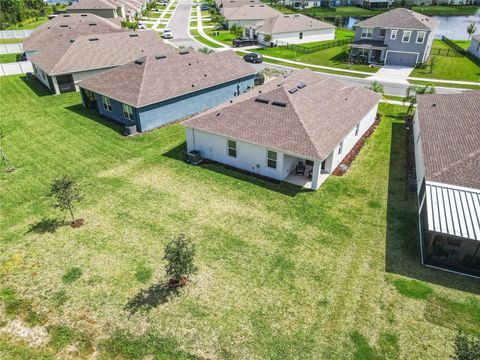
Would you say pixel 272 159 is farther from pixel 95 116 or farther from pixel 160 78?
pixel 95 116

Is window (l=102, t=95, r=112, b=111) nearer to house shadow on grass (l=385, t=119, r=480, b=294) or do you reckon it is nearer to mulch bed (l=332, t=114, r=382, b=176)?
mulch bed (l=332, t=114, r=382, b=176)

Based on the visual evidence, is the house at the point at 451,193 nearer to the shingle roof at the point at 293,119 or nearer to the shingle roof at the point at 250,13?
the shingle roof at the point at 293,119

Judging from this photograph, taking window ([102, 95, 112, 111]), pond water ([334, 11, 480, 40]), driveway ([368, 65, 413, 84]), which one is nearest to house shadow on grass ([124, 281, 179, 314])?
window ([102, 95, 112, 111])

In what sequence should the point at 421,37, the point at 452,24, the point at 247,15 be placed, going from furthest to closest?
the point at 452,24
the point at 247,15
the point at 421,37

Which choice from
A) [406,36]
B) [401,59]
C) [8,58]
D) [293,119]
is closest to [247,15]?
[406,36]

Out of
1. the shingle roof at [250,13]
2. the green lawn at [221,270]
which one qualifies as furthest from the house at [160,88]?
the shingle roof at [250,13]

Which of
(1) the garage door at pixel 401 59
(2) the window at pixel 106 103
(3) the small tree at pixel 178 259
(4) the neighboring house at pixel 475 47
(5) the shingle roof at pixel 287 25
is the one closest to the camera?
(3) the small tree at pixel 178 259
